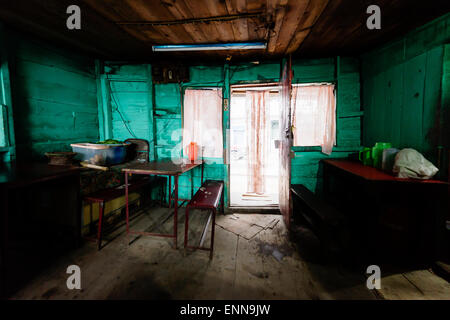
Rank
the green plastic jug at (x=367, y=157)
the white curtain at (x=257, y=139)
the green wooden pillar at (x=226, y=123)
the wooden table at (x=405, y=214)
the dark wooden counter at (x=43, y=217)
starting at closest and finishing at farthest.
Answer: the wooden table at (x=405, y=214)
the dark wooden counter at (x=43, y=217)
the green plastic jug at (x=367, y=157)
the green wooden pillar at (x=226, y=123)
the white curtain at (x=257, y=139)

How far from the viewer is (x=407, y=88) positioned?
9.78ft

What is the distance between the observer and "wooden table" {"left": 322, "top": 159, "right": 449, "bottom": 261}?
226 cm

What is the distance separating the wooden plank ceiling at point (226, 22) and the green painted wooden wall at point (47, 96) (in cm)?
36

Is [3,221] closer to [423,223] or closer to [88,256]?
[88,256]

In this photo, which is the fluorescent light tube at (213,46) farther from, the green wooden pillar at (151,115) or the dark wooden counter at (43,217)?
the dark wooden counter at (43,217)

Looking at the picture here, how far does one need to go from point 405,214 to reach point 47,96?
20.3ft

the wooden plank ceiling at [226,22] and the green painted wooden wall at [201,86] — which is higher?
the wooden plank ceiling at [226,22]

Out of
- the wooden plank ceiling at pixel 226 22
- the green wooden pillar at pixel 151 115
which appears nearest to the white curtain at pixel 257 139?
the wooden plank ceiling at pixel 226 22

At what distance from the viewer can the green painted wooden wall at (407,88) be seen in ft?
8.58

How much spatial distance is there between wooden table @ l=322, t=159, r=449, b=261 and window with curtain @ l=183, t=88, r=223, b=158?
9.55 ft

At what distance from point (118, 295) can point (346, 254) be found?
10.0 ft

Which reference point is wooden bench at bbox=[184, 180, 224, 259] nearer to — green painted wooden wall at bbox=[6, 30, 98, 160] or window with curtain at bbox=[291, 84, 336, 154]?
window with curtain at bbox=[291, 84, 336, 154]

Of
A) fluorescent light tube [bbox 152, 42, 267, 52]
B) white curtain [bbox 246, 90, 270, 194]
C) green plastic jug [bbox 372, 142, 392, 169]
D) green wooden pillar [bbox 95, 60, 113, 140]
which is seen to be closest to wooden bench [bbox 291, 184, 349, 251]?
green plastic jug [bbox 372, 142, 392, 169]

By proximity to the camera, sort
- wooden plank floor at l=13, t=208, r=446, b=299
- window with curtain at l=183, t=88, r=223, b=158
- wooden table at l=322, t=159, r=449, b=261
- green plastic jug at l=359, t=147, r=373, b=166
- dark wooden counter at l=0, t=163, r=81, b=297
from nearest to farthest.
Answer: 1. wooden plank floor at l=13, t=208, r=446, b=299
2. wooden table at l=322, t=159, r=449, b=261
3. dark wooden counter at l=0, t=163, r=81, b=297
4. green plastic jug at l=359, t=147, r=373, b=166
5. window with curtain at l=183, t=88, r=223, b=158
